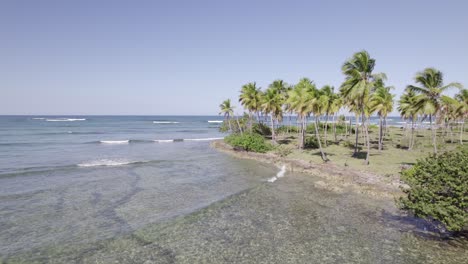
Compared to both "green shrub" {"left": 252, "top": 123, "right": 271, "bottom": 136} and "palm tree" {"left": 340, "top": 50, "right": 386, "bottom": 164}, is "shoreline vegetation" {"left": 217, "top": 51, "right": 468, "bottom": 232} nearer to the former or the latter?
"palm tree" {"left": 340, "top": 50, "right": 386, "bottom": 164}

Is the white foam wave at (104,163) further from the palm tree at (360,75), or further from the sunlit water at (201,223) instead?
the palm tree at (360,75)

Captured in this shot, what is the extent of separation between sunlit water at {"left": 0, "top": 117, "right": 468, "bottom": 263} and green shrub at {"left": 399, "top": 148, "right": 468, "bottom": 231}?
4.90 feet

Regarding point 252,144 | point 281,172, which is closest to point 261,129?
Result: point 252,144

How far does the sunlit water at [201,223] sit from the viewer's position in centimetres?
1320

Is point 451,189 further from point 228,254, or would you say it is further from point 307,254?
point 228,254

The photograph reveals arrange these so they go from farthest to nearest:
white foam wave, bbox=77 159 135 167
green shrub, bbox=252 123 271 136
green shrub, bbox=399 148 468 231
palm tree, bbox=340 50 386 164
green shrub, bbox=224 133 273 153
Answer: green shrub, bbox=252 123 271 136, green shrub, bbox=224 133 273 153, white foam wave, bbox=77 159 135 167, palm tree, bbox=340 50 386 164, green shrub, bbox=399 148 468 231

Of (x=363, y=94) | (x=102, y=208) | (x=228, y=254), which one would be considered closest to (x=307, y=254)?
(x=228, y=254)

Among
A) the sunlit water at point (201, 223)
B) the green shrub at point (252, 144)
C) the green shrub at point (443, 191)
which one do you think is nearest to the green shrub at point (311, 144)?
the green shrub at point (252, 144)

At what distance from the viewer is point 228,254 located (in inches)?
524

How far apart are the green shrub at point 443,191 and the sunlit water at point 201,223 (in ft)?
4.90

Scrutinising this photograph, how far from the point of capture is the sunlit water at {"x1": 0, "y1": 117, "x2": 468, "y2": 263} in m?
13.2

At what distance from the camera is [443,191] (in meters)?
13.9

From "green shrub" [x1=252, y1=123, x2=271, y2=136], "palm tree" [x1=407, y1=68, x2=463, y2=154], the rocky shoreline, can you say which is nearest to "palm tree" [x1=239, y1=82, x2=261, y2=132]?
"green shrub" [x1=252, y1=123, x2=271, y2=136]

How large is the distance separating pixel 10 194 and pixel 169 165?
17.2m
